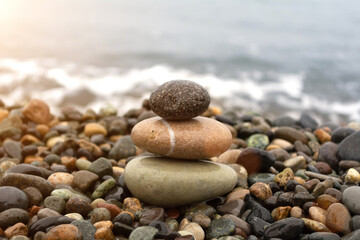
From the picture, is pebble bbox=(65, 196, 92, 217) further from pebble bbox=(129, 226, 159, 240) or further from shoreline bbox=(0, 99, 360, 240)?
pebble bbox=(129, 226, 159, 240)

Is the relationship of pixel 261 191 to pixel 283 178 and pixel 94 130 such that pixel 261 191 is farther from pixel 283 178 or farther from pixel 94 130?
pixel 94 130

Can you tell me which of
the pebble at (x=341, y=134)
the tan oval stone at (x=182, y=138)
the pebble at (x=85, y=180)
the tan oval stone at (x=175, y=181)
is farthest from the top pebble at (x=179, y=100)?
the pebble at (x=341, y=134)

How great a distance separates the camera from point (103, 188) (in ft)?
17.5

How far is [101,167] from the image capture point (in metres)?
5.80

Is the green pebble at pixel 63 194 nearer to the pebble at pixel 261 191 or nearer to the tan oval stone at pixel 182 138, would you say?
the tan oval stone at pixel 182 138

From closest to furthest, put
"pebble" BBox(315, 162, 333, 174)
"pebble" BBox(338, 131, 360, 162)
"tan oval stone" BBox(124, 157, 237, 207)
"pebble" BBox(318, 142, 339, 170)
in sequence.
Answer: "tan oval stone" BBox(124, 157, 237, 207)
"pebble" BBox(315, 162, 333, 174)
"pebble" BBox(338, 131, 360, 162)
"pebble" BBox(318, 142, 339, 170)

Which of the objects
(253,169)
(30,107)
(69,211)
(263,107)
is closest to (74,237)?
(69,211)

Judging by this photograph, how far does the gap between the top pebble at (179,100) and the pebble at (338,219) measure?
209cm

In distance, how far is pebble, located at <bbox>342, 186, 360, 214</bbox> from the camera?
4.62 m

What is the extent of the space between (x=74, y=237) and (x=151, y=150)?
5.27ft

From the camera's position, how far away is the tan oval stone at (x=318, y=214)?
4.52 metres

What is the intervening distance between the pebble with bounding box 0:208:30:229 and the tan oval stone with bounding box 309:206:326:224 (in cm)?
352

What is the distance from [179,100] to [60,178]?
7.44 ft

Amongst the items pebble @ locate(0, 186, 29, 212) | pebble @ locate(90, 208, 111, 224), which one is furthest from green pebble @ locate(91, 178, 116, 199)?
pebble @ locate(0, 186, 29, 212)
